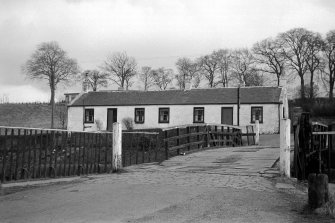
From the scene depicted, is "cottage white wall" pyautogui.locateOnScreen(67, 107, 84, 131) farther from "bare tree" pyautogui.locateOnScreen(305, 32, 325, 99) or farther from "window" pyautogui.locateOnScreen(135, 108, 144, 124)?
"bare tree" pyautogui.locateOnScreen(305, 32, 325, 99)

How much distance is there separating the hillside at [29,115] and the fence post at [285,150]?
5542cm

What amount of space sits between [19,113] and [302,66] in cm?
4155

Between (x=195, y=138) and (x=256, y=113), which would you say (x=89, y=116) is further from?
(x=195, y=138)

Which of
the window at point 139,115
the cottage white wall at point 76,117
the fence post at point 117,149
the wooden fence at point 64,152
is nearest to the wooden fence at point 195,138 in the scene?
the wooden fence at point 64,152

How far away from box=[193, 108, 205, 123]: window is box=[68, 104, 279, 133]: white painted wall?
308mm

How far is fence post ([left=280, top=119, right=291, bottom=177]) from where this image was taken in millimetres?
11469

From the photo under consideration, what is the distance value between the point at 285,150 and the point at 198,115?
34.1 m

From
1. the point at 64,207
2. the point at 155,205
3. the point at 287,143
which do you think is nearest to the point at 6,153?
the point at 64,207

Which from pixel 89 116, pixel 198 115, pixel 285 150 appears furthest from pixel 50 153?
pixel 89 116

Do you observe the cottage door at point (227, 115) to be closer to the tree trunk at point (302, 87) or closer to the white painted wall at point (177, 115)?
the white painted wall at point (177, 115)

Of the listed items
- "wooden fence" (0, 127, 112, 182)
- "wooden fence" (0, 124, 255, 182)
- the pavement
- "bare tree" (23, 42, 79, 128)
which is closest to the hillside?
"bare tree" (23, 42, 79, 128)

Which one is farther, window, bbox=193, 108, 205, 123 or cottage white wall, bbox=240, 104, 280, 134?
window, bbox=193, 108, 205, 123

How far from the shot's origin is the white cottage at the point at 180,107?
4362cm

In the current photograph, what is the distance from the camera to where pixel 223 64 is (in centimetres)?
7719
